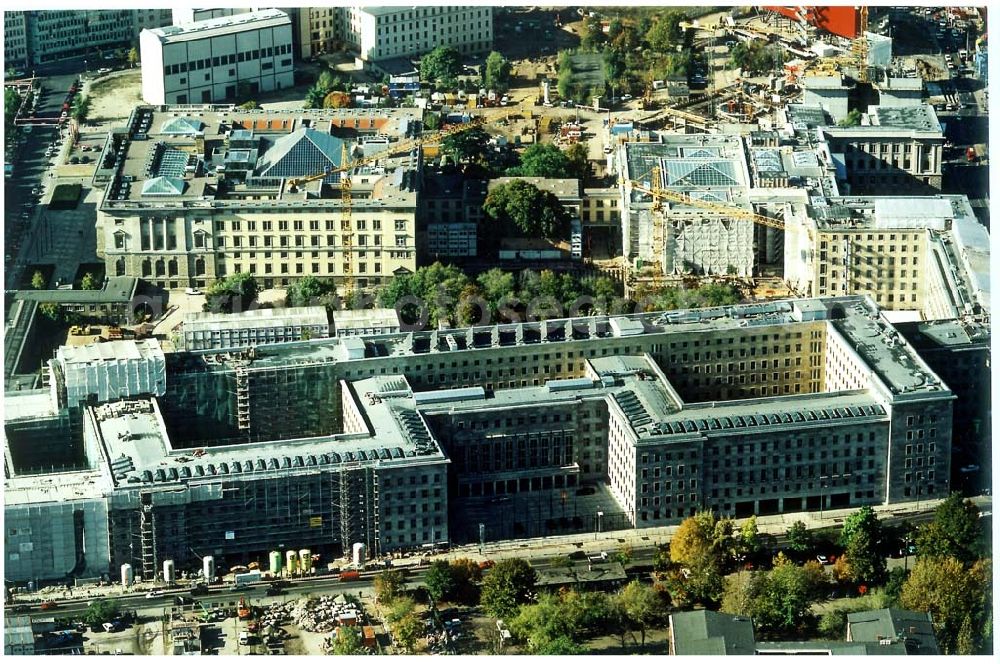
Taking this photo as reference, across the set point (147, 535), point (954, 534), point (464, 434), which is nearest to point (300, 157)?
point (464, 434)

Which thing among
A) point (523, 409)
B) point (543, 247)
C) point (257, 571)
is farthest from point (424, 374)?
point (543, 247)

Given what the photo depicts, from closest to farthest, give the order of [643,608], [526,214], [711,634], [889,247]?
[711,634], [643,608], [889,247], [526,214]

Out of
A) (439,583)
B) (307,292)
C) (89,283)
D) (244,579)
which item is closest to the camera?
(439,583)

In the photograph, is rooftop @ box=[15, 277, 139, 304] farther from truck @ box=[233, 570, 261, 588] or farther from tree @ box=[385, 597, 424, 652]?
tree @ box=[385, 597, 424, 652]

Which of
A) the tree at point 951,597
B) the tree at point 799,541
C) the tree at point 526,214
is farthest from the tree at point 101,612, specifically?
the tree at point 526,214

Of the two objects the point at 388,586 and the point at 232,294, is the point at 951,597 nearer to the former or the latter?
the point at 388,586

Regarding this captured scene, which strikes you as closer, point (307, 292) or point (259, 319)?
point (259, 319)

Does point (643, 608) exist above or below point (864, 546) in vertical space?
below

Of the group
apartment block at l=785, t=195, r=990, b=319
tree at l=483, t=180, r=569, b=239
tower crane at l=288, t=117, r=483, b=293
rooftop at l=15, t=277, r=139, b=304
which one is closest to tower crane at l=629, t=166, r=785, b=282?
apartment block at l=785, t=195, r=990, b=319
